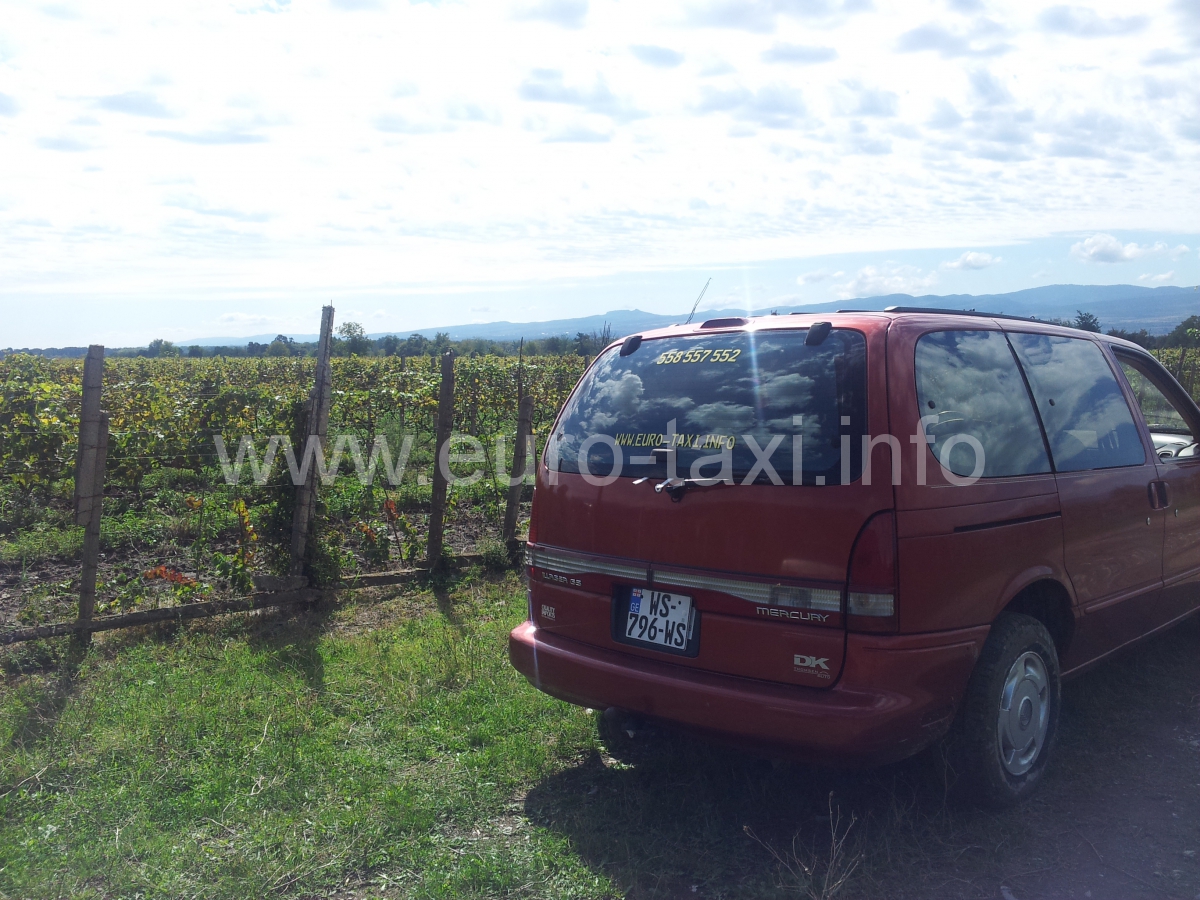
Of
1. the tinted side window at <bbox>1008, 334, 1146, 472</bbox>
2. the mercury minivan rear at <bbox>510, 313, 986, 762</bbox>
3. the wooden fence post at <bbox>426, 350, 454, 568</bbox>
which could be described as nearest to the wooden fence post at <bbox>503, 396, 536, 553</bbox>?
the wooden fence post at <bbox>426, 350, 454, 568</bbox>

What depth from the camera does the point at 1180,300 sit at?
61719mm

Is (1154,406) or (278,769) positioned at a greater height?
(1154,406)

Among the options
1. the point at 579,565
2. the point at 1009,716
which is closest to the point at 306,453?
the point at 579,565

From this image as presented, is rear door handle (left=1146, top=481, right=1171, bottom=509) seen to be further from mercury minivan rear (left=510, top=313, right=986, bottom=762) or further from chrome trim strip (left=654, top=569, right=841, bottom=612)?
chrome trim strip (left=654, top=569, right=841, bottom=612)

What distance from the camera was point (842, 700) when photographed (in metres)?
2.80

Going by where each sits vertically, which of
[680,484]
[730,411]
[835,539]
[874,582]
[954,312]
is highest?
[954,312]

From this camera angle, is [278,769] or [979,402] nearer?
[979,402]

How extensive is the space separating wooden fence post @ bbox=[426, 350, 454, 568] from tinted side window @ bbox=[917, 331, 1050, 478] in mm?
4437

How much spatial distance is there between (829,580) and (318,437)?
14.6 feet

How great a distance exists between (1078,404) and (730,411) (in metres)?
1.91

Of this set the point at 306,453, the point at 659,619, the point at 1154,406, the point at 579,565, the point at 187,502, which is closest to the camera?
the point at 659,619

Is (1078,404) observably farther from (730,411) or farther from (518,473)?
(518,473)

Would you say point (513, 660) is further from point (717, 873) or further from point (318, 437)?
point (318, 437)

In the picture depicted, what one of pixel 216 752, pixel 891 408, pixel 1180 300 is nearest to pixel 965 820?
pixel 891 408
